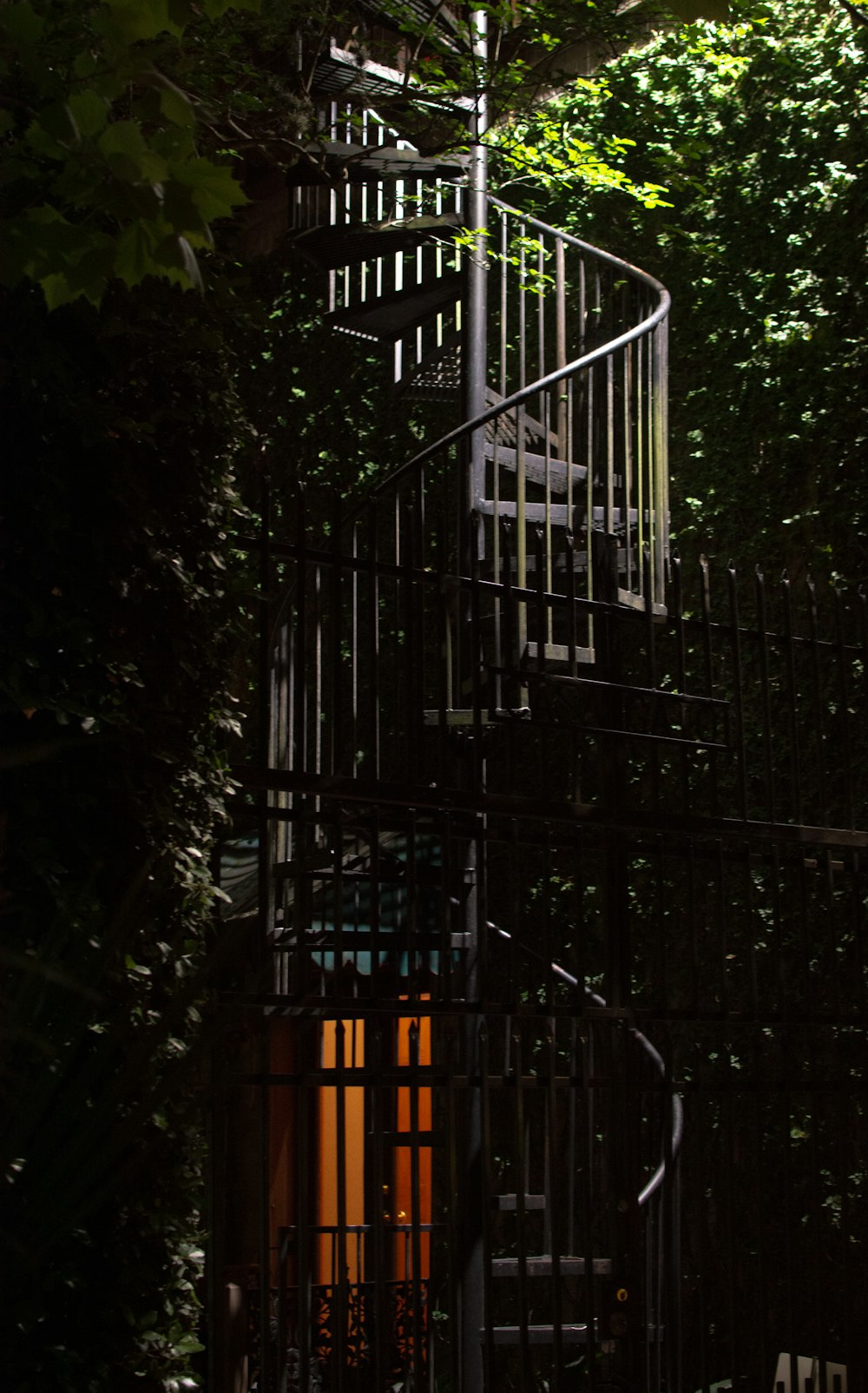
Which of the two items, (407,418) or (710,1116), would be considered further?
(407,418)

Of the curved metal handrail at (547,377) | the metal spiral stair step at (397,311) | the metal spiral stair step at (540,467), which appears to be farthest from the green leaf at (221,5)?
the metal spiral stair step at (397,311)

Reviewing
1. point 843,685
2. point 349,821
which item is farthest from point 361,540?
point 843,685

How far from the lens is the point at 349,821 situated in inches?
209

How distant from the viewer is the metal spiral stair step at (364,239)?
21.3 feet

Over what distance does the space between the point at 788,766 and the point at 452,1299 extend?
13.8ft

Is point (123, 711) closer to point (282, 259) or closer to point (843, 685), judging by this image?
point (843, 685)

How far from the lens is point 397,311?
286 inches

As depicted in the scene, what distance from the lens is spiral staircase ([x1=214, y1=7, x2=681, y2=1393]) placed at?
10.9ft

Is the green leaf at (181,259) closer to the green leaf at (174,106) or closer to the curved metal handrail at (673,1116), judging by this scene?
the green leaf at (174,106)

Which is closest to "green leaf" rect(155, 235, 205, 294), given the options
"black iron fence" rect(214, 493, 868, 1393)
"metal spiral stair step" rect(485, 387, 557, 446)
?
"black iron fence" rect(214, 493, 868, 1393)

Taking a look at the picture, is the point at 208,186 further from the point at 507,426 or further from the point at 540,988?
the point at 540,988

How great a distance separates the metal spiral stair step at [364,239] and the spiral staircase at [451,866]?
0.06 feet

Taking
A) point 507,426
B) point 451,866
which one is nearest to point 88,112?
point 451,866

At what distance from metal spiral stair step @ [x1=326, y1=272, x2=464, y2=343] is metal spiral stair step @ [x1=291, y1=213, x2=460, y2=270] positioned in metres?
0.21
